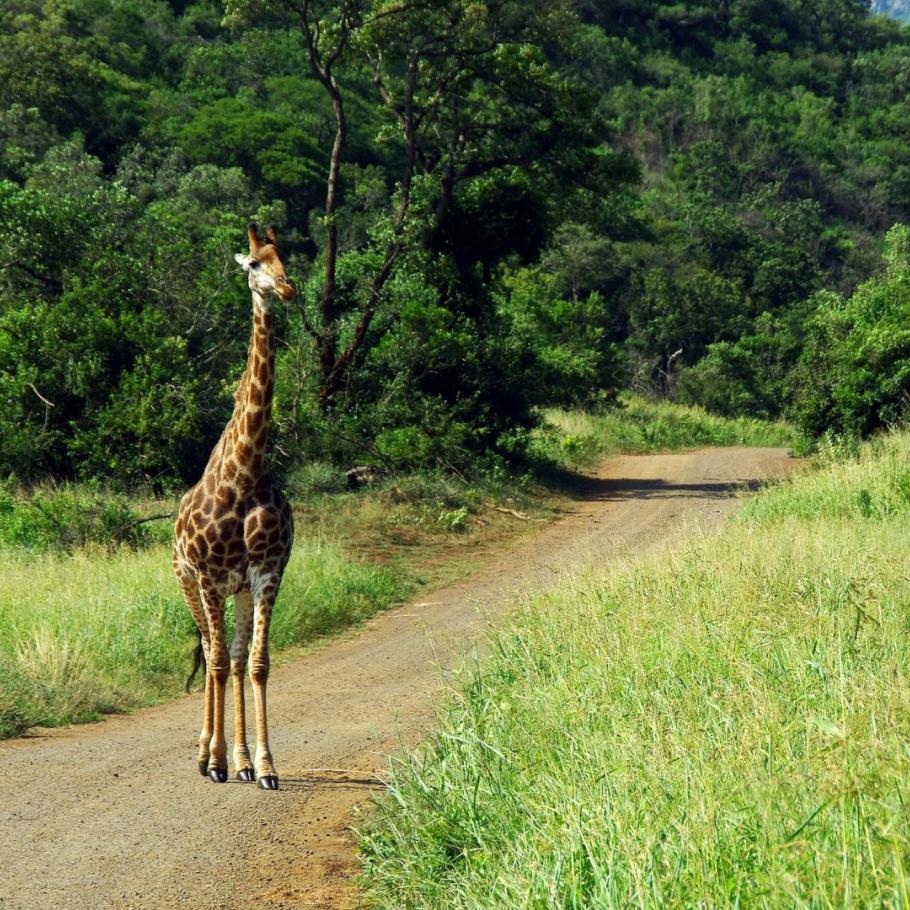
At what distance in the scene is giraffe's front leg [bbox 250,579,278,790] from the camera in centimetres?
667

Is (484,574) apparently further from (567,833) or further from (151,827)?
(567,833)

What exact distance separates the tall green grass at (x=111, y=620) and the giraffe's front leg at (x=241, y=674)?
2.47 meters

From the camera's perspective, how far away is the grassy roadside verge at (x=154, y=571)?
963cm

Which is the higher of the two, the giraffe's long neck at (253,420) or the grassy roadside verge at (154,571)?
the giraffe's long neck at (253,420)

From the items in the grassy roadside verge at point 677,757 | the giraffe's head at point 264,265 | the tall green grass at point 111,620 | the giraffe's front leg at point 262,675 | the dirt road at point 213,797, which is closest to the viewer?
the grassy roadside verge at point 677,757

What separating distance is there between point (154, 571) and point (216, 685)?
19.0 feet

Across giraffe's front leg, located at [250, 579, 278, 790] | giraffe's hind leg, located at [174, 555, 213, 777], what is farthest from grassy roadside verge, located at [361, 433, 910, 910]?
→ giraffe's hind leg, located at [174, 555, 213, 777]

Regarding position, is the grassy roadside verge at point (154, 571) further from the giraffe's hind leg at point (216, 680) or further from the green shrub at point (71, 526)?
the giraffe's hind leg at point (216, 680)

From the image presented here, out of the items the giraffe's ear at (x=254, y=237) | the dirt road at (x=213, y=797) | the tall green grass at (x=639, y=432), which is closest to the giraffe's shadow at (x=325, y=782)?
the dirt road at (x=213, y=797)

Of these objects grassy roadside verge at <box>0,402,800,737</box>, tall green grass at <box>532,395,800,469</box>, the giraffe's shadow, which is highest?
the giraffe's shadow

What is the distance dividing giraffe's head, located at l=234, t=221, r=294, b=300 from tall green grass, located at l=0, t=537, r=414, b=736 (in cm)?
395

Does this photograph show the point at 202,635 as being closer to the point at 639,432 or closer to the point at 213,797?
the point at 213,797

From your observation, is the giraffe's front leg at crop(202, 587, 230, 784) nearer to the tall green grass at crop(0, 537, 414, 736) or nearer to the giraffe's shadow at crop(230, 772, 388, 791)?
the giraffe's shadow at crop(230, 772, 388, 791)

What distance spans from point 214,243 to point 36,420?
499 centimetres
